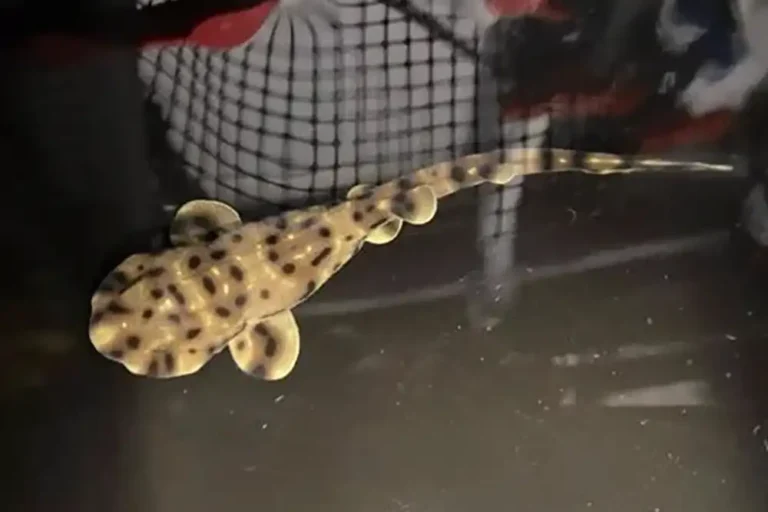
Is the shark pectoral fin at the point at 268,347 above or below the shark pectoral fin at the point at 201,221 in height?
below

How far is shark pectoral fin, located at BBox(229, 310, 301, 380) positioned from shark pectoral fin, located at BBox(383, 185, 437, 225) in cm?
11

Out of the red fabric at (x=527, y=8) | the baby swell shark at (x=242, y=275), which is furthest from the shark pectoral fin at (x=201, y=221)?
the red fabric at (x=527, y=8)

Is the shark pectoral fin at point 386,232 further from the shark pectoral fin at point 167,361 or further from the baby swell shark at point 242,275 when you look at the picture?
the shark pectoral fin at point 167,361

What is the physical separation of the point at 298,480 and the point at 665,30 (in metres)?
0.43

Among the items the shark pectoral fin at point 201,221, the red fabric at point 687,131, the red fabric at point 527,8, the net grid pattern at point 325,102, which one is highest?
the red fabric at point 527,8

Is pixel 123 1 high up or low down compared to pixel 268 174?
up

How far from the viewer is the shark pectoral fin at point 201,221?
81 cm

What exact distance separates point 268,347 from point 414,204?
0.15 m

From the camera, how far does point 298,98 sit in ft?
2.74

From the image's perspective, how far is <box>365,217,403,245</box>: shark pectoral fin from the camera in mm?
841

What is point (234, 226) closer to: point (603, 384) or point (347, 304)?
point (347, 304)

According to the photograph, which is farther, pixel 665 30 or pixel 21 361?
pixel 665 30

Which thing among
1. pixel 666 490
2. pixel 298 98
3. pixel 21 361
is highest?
pixel 298 98

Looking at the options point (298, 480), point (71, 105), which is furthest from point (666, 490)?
point (71, 105)
